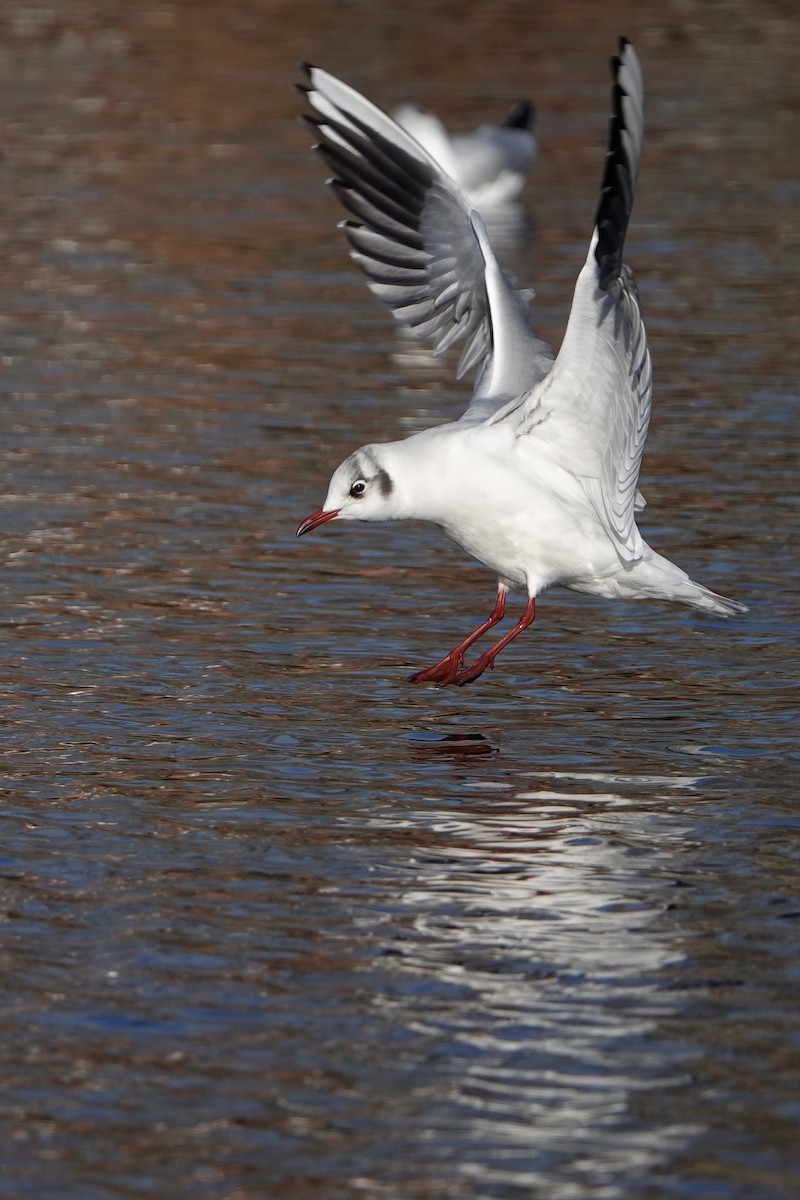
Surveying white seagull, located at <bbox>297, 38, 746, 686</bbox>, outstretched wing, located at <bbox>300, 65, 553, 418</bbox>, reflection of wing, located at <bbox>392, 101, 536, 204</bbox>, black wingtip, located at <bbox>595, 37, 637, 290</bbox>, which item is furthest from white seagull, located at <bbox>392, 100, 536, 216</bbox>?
black wingtip, located at <bbox>595, 37, 637, 290</bbox>

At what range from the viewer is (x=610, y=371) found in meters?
7.72

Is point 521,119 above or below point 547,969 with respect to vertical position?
above

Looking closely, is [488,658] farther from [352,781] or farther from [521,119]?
[521,119]

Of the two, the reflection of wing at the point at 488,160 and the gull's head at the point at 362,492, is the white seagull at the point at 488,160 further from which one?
the gull's head at the point at 362,492

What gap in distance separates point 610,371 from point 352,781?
166 centimetres

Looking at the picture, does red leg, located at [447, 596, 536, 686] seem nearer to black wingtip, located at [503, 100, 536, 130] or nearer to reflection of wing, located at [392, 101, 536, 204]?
reflection of wing, located at [392, 101, 536, 204]

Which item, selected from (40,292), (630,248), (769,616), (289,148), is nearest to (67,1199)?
(769,616)

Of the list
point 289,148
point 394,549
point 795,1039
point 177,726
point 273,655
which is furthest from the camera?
point 289,148

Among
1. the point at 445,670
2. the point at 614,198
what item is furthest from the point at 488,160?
the point at 614,198

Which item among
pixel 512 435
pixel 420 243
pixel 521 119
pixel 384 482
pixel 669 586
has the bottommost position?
pixel 669 586

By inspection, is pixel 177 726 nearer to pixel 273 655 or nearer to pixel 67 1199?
pixel 273 655

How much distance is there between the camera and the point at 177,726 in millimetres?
7887

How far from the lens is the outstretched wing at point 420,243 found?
8461 mm

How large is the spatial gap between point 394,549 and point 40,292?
6223mm
